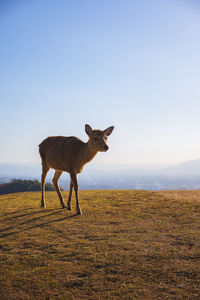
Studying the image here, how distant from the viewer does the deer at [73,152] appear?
1053cm

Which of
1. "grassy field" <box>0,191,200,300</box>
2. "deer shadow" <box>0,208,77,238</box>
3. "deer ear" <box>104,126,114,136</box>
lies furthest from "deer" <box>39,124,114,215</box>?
"grassy field" <box>0,191,200,300</box>

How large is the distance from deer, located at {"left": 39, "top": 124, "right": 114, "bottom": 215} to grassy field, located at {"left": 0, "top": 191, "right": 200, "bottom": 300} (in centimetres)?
235

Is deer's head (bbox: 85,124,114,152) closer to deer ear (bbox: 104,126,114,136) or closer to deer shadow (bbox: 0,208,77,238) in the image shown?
deer ear (bbox: 104,126,114,136)

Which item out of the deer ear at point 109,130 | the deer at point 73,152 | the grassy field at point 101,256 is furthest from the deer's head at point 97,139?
the grassy field at point 101,256

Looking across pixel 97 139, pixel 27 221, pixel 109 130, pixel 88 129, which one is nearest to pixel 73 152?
pixel 88 129

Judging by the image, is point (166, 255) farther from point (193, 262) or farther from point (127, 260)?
point (127, 260)

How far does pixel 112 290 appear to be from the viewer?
411 centimetres

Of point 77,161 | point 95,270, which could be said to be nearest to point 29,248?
point 95,270

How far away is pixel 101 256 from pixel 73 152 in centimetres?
653

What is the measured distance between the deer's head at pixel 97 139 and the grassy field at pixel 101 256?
3.01 m

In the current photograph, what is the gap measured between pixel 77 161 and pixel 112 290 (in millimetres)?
7373

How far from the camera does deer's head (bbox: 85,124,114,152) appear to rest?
10.3 meters

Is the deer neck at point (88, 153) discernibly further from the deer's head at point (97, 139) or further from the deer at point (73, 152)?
the deer's head at point (97, 139)

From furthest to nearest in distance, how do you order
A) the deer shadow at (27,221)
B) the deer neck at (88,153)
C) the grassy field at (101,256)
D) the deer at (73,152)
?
the deer neck at (88,153), the deer at (73,152), the deer shadow at (27,221), the grassy field at (101,256)
